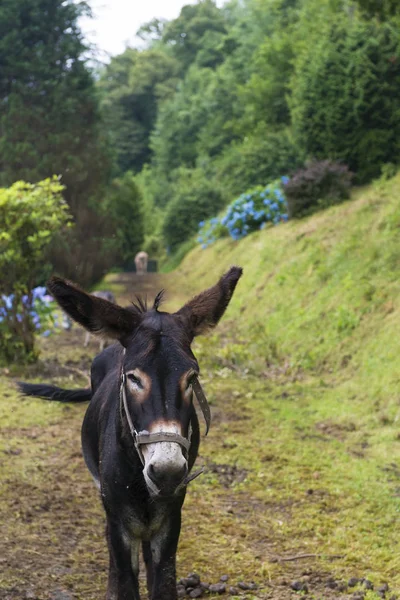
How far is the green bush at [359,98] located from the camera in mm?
20359

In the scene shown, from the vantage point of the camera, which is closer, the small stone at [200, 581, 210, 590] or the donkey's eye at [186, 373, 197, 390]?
the donkey's eye at [186, 373, 197, 390]

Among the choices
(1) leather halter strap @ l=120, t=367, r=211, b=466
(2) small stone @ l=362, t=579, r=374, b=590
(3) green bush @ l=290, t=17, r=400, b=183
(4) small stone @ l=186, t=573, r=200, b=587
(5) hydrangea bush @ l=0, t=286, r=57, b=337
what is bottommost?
(2) small stone @ l=362, t=579, r=374, b=590

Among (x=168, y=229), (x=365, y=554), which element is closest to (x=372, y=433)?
(x=365, y=554)

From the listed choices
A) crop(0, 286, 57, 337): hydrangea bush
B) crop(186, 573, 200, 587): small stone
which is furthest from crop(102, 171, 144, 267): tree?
crop(186, 573, 200, 587): small stone

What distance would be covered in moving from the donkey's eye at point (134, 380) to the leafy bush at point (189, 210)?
35362 millimetres

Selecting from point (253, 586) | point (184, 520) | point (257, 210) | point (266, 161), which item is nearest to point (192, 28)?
point (266, 161)

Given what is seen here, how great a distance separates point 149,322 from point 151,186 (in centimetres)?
5733

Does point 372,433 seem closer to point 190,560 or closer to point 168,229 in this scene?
point 190,560

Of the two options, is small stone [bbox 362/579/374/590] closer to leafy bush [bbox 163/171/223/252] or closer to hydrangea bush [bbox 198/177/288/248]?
hydrangea bush [bbox 198/177/288/248]

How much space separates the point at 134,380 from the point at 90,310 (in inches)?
15.6

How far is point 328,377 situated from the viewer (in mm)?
11031

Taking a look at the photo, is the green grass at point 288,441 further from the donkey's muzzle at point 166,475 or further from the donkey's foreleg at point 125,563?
the donkey's muzzle at point 166,475

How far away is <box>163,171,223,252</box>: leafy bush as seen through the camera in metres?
38.8

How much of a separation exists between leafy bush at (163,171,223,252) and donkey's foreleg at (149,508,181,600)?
35.1 metres
